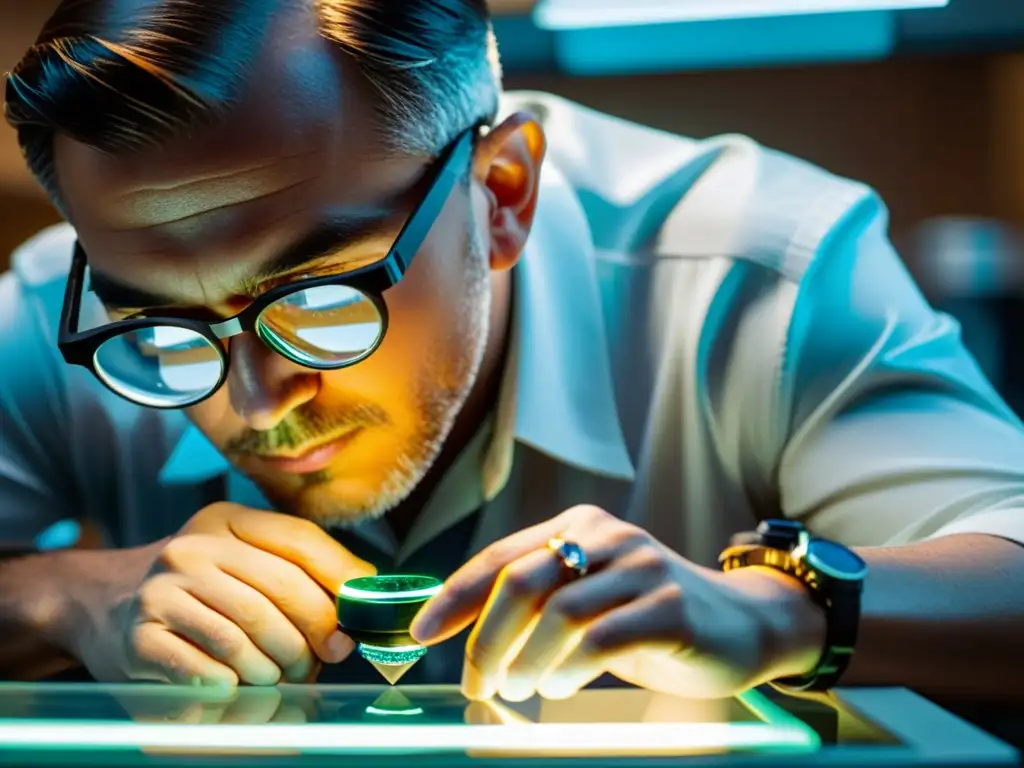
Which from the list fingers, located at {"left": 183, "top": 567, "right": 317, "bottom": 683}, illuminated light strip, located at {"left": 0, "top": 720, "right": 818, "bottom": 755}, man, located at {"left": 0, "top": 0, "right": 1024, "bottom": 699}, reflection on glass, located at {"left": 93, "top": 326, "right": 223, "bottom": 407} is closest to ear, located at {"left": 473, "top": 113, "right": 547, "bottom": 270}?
man, located at {"left": 0, "top": 0, "right": 1024, "bottom": 699}

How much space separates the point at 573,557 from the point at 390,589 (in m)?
0.17

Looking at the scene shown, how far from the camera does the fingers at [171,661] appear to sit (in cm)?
90

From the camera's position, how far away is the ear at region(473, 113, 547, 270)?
1069 millimetres

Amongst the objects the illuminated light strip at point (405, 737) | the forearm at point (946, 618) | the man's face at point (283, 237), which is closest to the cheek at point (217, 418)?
the man's face at point (283, 237)

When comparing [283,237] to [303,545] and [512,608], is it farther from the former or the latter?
[512,608]

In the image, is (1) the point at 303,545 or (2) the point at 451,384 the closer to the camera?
(1) the point at 303,545

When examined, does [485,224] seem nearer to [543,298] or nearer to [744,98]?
[543,298]

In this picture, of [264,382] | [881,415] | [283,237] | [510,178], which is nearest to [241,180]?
[283,237]

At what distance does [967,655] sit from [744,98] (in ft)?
1.91

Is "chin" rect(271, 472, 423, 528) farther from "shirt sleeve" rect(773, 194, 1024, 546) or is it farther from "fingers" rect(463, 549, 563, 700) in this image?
"shirt sleeve" rect(773, 194, 1024, 546)

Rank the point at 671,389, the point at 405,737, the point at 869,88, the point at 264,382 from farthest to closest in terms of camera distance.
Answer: the point at 671,389 < the point at 869,88 < the point at 264,382 < the point at 405,737

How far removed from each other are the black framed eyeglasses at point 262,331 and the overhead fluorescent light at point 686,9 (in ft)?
0.65

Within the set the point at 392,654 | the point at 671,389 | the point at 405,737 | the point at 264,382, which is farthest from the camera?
the point at 671,389

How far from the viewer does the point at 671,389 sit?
3.94 feet
